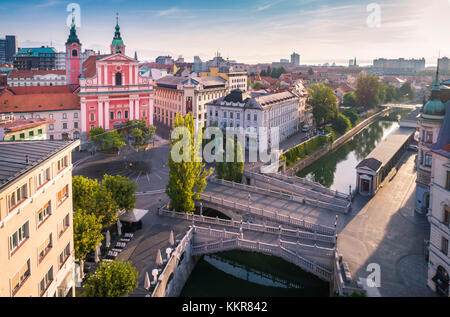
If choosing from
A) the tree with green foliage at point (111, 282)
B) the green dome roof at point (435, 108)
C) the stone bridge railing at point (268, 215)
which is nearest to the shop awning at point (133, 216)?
the stone bridge railing at point (268, 215)

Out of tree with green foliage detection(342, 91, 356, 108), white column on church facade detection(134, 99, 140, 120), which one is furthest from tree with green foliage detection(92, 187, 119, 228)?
tree with green foliage detection(342, 91, 356, 108)

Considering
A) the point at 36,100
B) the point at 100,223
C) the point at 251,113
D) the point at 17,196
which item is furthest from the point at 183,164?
the point at 36,100

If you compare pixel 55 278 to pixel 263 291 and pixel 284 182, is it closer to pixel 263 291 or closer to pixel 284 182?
pixel 263 291

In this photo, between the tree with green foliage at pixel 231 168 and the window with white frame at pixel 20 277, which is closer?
the window with white frame at pixel 20 277

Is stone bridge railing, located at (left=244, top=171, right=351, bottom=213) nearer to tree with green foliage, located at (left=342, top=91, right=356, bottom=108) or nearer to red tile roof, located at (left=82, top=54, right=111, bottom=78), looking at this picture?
red tile roof, located at (left=82, top=54, right=111, bottom=78)

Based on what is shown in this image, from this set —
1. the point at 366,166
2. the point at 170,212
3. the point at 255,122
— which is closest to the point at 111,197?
the point at 170,212

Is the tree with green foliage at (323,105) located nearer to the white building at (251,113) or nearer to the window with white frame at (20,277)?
the white building at (251,113)
